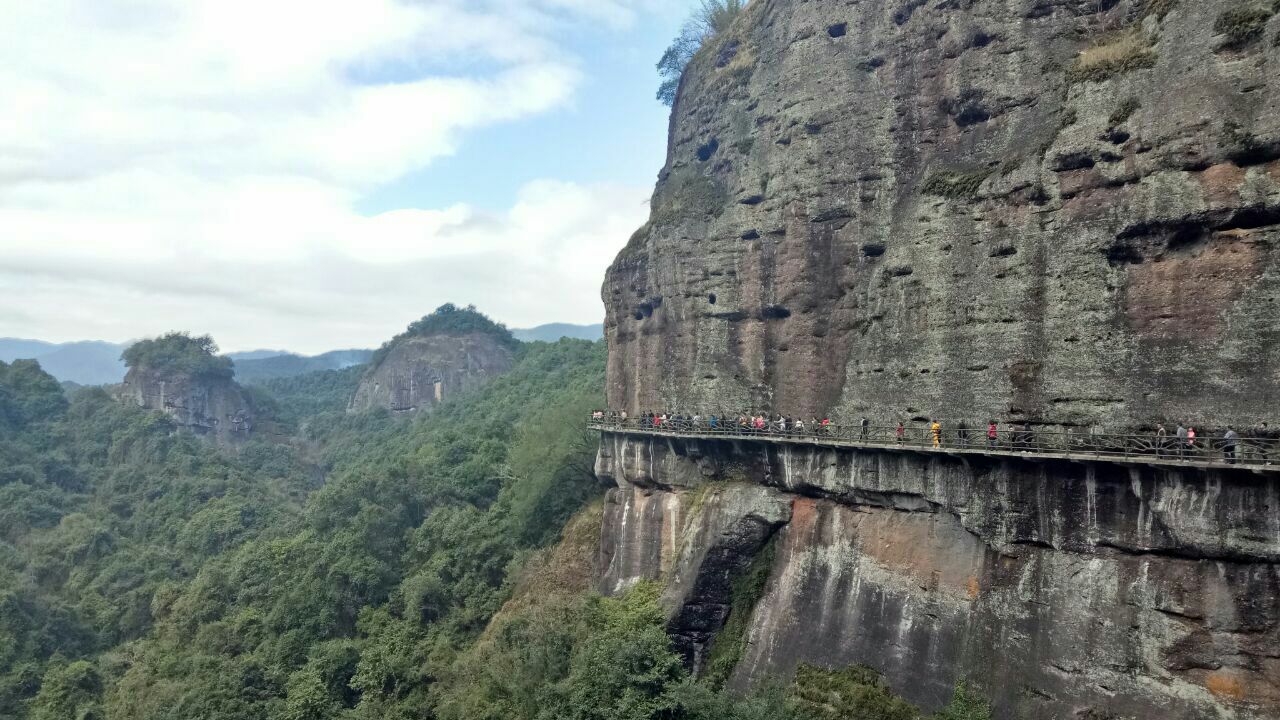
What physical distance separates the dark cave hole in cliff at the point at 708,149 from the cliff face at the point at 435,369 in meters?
69.7

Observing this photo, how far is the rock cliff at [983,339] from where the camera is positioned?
58.7ft

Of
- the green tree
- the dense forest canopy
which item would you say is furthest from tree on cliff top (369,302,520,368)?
the green tree

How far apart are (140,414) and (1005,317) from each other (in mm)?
89944

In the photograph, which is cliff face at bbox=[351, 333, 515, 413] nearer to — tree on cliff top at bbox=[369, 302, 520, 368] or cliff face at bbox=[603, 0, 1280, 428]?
tree on cliff top at bbox=[369, 302, 520, 368]

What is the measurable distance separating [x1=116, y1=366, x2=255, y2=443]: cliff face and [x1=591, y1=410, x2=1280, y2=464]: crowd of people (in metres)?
83.4

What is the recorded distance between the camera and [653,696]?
939 inches

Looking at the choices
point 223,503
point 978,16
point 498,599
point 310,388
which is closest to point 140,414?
point 223,503

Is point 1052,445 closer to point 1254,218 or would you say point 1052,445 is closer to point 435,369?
point 1254,218

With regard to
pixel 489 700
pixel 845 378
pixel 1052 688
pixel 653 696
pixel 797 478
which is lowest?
pixel 489 700

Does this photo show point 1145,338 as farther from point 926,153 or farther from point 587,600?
point 587,600

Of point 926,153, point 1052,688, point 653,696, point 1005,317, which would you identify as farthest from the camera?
point 926,153

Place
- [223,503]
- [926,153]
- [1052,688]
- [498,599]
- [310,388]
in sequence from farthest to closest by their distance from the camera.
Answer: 1. [310,388]
2. [223,503]
3. [498,599]
4. [926,153]
5. [1052,688]

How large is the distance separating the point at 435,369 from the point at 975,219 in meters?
88.2

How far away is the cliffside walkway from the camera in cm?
1722
